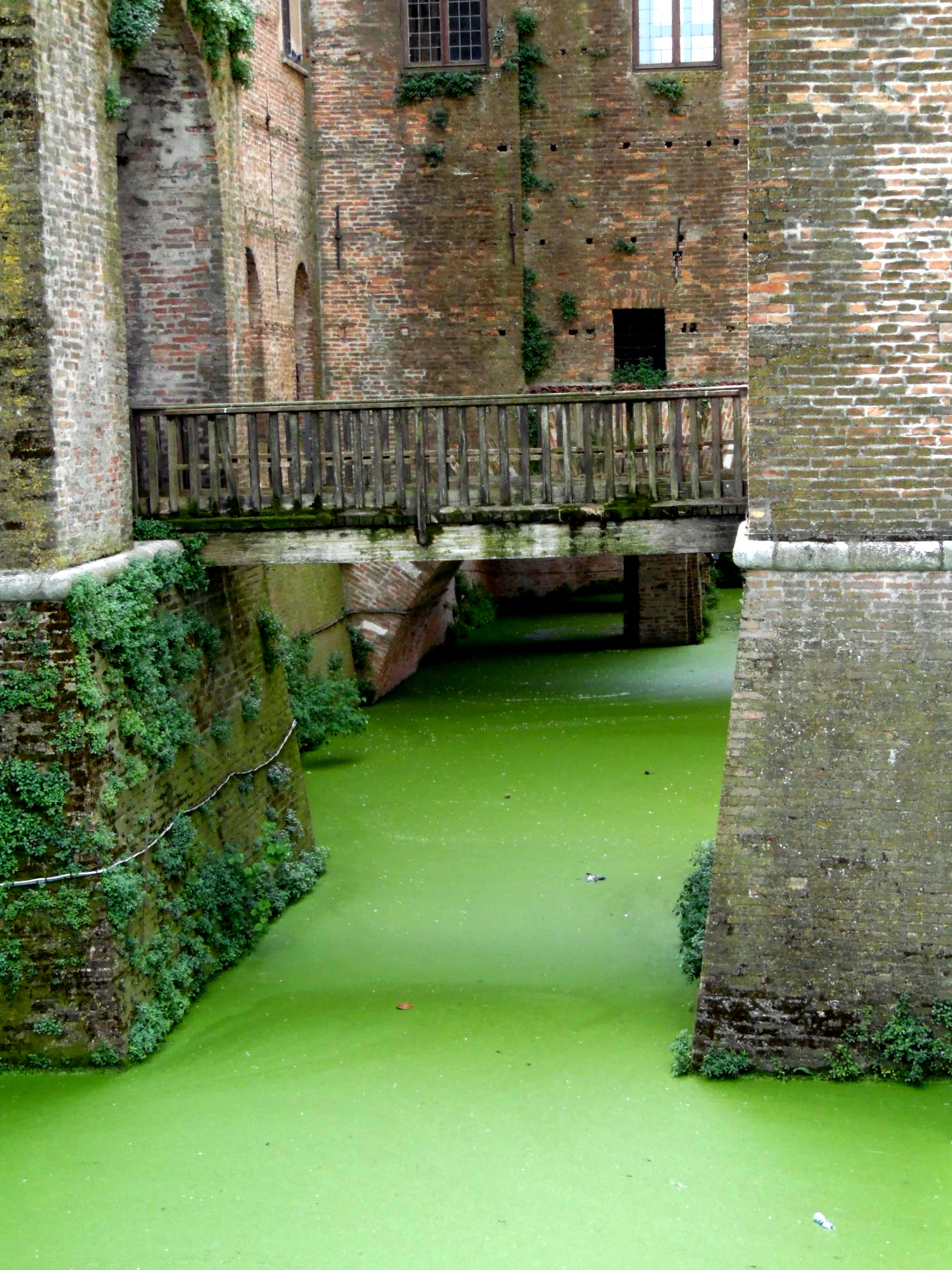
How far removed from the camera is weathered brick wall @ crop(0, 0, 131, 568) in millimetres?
9094

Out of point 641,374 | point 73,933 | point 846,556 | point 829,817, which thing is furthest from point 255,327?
point 829,817

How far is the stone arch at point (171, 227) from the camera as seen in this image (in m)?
12.3

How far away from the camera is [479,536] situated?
35.3 feet

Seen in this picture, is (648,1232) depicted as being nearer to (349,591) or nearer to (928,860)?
(928,860)

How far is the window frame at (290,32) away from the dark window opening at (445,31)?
4.00 feet

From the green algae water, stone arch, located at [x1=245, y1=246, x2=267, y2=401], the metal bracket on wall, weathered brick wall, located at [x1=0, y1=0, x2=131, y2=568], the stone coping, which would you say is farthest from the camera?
the metal bracket on wall

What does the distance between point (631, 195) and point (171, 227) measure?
801 centimetres

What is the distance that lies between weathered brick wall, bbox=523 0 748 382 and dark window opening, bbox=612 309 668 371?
0.21 m

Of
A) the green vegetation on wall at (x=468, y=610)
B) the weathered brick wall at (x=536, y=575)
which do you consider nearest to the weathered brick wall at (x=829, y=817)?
the green vegetation on wall at (x=468, y=610)

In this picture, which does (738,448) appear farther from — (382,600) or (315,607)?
(382,600)

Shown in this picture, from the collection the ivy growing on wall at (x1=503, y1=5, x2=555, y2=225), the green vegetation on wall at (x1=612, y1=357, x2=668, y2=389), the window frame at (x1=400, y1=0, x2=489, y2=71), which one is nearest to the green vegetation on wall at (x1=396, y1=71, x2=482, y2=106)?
the window frame at (x1=400, y1=0, x2=489, y2=71)

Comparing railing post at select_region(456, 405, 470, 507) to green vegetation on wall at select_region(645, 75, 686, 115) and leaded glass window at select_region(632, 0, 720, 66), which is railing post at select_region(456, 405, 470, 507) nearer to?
green vegetation on wall at select_region(645, 75, 686, 115)

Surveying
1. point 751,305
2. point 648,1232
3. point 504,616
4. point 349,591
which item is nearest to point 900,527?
point 751,305

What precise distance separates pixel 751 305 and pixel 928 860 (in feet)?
10.5
